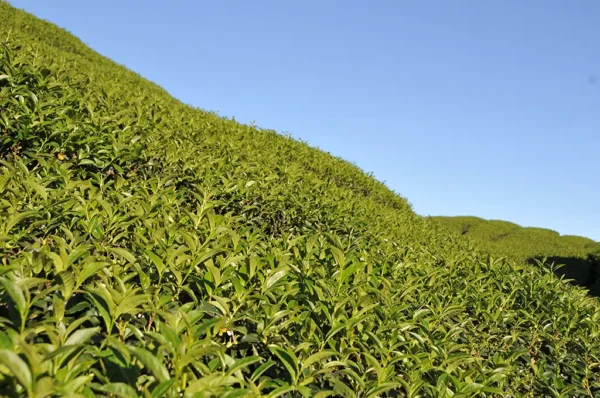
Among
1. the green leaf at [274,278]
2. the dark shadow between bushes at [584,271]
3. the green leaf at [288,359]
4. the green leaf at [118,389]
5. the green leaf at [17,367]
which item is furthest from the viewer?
the dark shadow between bushes at [584,271]

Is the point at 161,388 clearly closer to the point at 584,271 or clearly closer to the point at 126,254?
the point at 126,254

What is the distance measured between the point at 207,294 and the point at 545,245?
27.3 m

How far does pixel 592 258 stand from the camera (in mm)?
19578

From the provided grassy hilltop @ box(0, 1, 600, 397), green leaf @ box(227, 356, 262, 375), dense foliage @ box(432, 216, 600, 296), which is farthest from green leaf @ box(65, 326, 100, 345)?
dense foliage @ box(432, 216, 600, 296)

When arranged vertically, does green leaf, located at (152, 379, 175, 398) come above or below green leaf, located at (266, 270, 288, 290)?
below

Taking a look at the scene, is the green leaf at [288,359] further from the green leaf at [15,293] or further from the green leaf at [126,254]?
the green leaf at [15,293]

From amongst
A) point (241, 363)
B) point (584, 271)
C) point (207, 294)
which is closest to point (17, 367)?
point (241, 363)

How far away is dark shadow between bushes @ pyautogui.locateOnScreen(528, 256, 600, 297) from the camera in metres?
19.2

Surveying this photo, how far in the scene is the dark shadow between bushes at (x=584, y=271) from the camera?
63.1 ft

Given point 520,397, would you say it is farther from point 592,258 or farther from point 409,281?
point 592,258

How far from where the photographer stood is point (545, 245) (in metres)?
25.5

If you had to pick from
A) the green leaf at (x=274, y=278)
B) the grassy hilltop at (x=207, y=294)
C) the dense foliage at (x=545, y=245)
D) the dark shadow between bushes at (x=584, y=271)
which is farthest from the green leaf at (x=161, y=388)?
the dark shadow between bushes at (x=584, y=271)

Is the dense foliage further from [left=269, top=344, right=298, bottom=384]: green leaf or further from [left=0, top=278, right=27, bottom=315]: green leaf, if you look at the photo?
[left=0, top=278, right=27, bottom=315]: green leaf

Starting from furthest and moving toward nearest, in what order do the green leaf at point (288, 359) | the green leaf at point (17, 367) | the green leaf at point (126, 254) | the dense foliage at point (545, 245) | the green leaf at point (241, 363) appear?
1. the dense foliage at point (545, 245)
2. the green leaf at point (126, 254)
3. the green leaf at point (288, 359)
4. the green leaf at point (241, 363)
5. the green leaf at point (17, 367)
